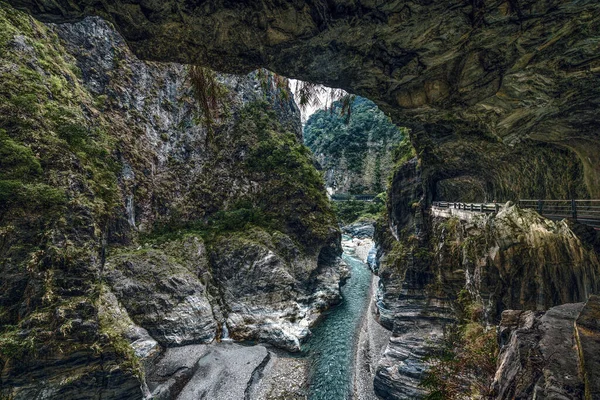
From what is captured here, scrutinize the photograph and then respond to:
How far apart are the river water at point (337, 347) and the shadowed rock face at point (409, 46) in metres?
19.1

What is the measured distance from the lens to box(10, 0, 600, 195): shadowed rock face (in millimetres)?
7055

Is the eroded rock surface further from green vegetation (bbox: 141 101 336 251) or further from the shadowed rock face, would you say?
green vegetation (bbox: 141 101 336 251)

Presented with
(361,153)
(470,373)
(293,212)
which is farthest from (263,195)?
(361,153)

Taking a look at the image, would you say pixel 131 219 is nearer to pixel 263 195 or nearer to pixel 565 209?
pixel 263 195

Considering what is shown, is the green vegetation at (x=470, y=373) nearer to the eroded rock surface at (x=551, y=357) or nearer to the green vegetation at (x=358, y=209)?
the eroded rock surface at (x=551, y=357)

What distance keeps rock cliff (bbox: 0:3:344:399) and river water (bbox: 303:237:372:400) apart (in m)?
1.78

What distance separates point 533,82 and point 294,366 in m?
23.1

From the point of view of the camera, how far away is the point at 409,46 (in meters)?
8.44

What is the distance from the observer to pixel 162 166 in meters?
38.0

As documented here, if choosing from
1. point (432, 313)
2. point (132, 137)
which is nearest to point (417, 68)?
point (432, 313)

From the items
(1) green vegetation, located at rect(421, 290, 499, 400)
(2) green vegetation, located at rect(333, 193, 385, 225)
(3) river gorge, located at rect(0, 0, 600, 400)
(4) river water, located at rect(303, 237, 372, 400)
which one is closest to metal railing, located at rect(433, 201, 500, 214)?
(3) river gorge, located at rect(0, 0, 600, 400)

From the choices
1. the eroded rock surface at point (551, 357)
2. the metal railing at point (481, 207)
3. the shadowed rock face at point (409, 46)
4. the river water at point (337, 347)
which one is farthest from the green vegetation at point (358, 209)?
the eroded rock surface at point (551, 357)

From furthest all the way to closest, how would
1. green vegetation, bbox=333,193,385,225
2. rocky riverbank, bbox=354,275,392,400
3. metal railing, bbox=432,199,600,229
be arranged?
green vegetation, bbox=333,193,385,225, rocky riverbank, bbox=354,275,392,400, metal railing, bbox=432,199,600,229

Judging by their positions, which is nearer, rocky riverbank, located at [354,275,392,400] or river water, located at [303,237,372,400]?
rocky riverbank, located at [354,275,392,400]
